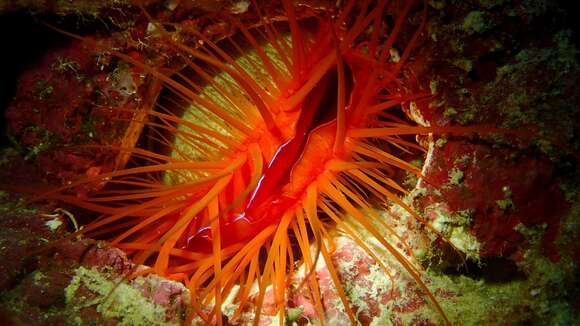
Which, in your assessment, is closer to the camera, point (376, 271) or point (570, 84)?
point (570, 84)

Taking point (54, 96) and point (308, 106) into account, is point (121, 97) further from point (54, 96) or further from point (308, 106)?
point (308, 106)

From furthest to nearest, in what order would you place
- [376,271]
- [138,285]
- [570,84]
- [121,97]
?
[121,97]
[376,271]
[138,285]
[570,84]

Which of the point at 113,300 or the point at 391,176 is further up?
the point at 391,176

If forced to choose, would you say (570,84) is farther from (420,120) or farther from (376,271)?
(376,271)

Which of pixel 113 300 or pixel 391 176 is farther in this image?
pixel 391 176

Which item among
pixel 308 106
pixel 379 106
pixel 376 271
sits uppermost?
pixel 308 106

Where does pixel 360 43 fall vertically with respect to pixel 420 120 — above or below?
above

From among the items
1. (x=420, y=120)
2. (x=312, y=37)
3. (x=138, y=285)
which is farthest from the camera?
(x=312, y=37)

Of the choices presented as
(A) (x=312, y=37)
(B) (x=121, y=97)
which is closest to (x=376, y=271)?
(A) (x=312, y=37)
